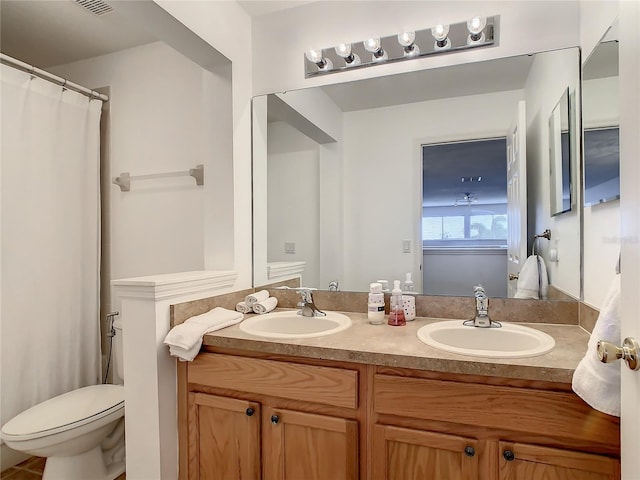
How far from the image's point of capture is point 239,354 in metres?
1.34

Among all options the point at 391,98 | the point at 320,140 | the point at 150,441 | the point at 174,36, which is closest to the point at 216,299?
the point at 150,441

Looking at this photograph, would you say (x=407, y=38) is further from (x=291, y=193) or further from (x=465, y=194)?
(x=291, y=193)

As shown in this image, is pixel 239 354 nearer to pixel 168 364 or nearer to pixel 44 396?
pixel 168 364

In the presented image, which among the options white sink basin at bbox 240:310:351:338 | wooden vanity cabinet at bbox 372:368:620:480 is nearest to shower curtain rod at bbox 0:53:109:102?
white sink basin at bbox 240:310:351:338

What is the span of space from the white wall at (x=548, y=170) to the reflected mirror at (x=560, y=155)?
2 centimetres

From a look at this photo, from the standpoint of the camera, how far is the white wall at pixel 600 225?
44.7 inches

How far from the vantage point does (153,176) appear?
7.39ft

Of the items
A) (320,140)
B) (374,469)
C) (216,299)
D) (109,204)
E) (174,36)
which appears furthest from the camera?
(109,204)

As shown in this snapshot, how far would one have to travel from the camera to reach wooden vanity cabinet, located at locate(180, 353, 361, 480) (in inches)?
46.8

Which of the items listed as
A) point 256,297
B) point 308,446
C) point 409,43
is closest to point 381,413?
point 308,446

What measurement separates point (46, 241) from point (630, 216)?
2.54 meters

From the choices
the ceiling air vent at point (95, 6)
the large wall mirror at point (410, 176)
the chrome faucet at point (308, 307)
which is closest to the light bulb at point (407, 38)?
the large wall mirror at point (410, 176)

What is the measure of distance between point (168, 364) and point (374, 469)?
84cm

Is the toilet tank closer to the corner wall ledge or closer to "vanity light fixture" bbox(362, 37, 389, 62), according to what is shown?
the corner wall ledge
